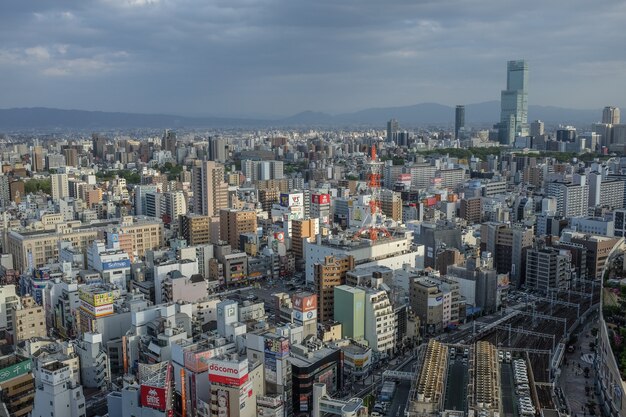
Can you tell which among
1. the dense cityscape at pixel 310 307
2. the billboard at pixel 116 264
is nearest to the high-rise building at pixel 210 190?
the dense cityscape at pixel 310 307

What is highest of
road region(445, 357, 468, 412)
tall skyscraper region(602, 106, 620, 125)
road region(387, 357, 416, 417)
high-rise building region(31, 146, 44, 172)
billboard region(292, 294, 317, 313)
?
tall skyscraper region(602, 106, 620, 125)

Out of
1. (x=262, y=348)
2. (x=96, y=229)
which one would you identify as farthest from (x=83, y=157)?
(x=262, y=348)

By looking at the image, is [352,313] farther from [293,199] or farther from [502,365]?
[293,199]

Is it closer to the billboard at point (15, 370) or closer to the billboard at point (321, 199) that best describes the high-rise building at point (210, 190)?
the billboard at point (321, 199)

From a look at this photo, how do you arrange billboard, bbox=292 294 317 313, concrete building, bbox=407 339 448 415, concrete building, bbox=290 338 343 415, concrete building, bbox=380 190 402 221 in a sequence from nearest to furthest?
concrete building, bbox=407 339 448 415
concrete building, bbox=290 338 343 415
billboard, bbox=292 294 317 313
concrete building, bbox=380 190 402 221

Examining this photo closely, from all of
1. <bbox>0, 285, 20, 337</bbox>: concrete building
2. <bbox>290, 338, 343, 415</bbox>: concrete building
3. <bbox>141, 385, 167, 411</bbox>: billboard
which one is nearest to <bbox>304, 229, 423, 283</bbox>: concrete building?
<bbox>290, 338, 343, 415</bbox>: concrete building

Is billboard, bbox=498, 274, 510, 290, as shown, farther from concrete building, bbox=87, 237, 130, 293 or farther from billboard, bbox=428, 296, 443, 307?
concrete building, bbox=87, 237, 130, 293

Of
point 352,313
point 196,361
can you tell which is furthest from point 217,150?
point 196,361
